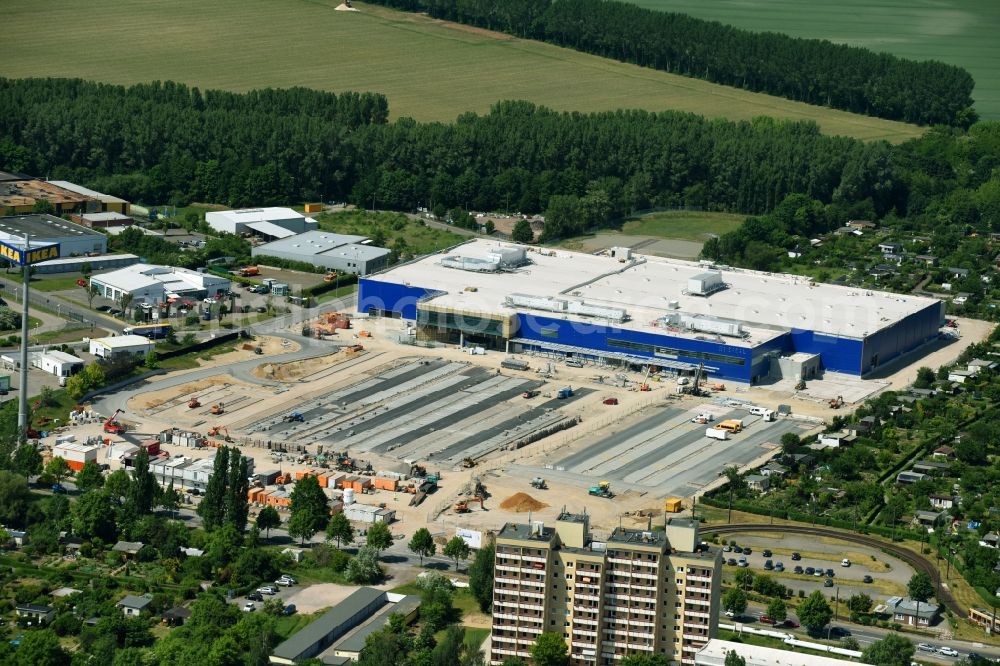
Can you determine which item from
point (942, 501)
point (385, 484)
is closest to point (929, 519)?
point (942, 501)

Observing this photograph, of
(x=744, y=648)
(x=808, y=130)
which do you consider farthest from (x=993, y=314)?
(x=744, y=648)

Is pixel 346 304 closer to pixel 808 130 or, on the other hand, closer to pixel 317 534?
pixel 317 534

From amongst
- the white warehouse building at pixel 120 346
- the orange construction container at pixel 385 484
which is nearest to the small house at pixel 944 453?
the orange construction container at pixel 385 484

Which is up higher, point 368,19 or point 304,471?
point 368,19

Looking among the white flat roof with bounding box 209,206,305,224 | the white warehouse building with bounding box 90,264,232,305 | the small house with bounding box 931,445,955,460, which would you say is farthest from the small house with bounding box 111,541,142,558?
the white flat roof with bounding box 209,206,305,224

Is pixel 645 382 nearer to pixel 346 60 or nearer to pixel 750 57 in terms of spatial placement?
pixel 750 57

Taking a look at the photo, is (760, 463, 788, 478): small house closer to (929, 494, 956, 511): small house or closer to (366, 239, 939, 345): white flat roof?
(929, 494, 956, 511): small house
